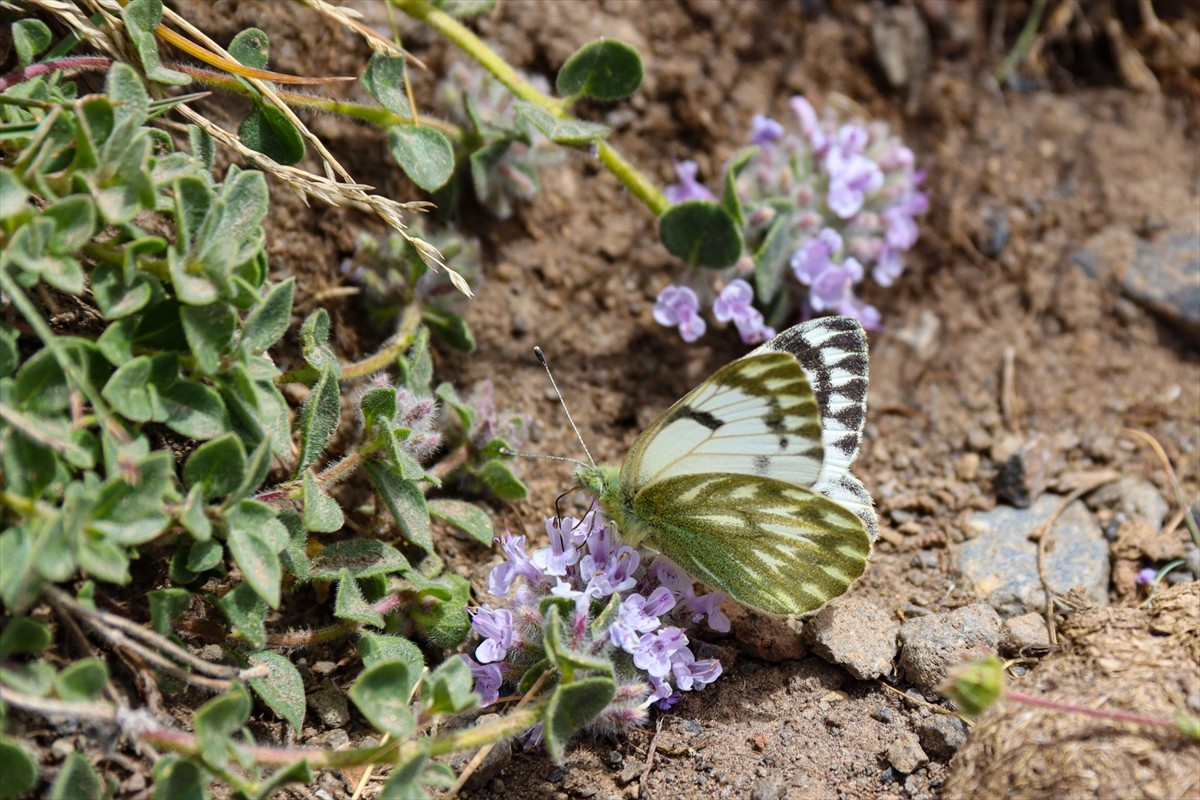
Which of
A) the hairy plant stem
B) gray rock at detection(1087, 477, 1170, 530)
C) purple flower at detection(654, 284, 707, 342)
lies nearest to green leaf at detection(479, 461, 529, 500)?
purple flower at detection(654, 284, 707, 342)

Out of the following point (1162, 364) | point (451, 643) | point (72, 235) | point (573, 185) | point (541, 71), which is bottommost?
point (1162, 364)

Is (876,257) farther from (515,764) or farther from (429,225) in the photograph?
(515,764)

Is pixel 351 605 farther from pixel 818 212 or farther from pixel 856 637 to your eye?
pixel 818 212

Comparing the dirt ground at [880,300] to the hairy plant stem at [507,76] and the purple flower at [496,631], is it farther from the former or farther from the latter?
the hairy plant stem at [507,76]

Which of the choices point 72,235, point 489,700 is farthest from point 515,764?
point 72,235

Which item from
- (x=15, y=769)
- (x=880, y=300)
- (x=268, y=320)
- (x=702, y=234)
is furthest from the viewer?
(x=880, y=300)

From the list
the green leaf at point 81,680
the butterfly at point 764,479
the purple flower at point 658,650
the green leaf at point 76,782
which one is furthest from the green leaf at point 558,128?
the green leaf at point 76,782

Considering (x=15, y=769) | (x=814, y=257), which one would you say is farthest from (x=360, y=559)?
(x=814, y=257)
